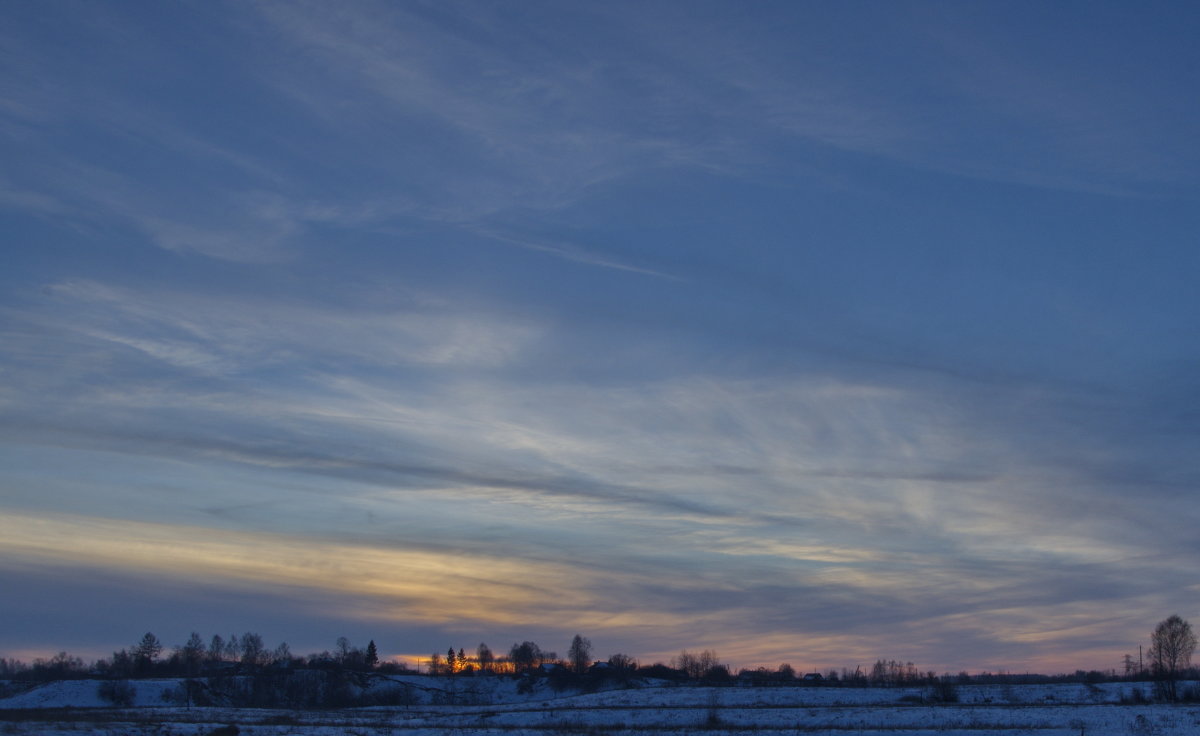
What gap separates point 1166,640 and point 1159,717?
8910cm

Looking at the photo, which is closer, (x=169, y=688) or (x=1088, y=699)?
(x=1088, y=699)

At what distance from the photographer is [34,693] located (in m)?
104

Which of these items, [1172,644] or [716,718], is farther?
[1172,644]

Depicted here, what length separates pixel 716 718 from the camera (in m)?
68.8

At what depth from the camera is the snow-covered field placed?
53.3 metres

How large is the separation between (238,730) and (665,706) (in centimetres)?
4048

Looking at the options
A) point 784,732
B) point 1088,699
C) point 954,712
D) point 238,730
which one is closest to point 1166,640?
point 1088,699

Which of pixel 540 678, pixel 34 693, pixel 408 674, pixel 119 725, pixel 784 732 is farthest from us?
pixel 408 674

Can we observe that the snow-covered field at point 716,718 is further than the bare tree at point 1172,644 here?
No

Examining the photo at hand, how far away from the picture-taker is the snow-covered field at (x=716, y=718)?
53312 mm

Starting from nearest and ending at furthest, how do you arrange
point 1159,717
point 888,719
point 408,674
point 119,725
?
point 119,725 < point 1159,717 < point 888,719 < point 408,674

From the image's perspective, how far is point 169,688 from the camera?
11675cm

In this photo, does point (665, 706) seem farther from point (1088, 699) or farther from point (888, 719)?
point (1088, 699)

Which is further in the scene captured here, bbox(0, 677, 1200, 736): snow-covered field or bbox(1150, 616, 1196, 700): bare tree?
bbox(1150, 616, 1196, 700): bare tree
